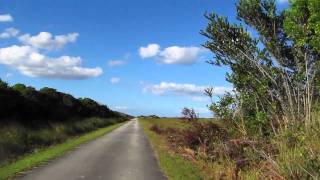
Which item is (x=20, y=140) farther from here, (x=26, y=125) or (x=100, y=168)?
(x=100, y=168)

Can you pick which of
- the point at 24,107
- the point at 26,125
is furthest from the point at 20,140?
the point at 24,107

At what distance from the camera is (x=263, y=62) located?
16.2 metres

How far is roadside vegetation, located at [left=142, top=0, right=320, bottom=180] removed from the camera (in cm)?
1280

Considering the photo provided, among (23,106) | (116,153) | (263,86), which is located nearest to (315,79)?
(263,86)

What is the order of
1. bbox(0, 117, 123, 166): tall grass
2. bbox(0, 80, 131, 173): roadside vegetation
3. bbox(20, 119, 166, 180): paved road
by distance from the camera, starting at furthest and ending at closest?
bbox(0, 80, 131, 173): roadside vegetation < bbox(0, 117, 123, 166): tall grass < bbox(20, 119, 166, 180): paved road

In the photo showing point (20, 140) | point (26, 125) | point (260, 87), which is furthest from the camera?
point (26, 125)

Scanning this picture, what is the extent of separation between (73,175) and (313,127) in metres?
7.01

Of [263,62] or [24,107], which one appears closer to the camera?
[263,62]

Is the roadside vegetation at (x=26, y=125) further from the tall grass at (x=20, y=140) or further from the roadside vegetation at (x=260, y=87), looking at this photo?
the roadside vegetation at (x=260, y=87)

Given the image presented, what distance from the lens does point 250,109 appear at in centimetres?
1622

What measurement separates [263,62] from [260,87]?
0.94m

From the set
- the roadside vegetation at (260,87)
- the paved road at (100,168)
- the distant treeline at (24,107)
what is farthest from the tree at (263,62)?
the distant treeline at (24,107)

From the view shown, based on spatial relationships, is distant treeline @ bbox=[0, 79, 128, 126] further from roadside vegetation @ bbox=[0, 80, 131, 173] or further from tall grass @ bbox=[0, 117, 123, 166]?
tall grass @ bbox=[0, 117, 123, 166]

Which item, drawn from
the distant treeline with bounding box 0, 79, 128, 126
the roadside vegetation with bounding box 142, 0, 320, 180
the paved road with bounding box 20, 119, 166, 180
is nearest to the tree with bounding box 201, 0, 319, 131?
the roadside vegetation with bounding box 142, 0, 320, 180
